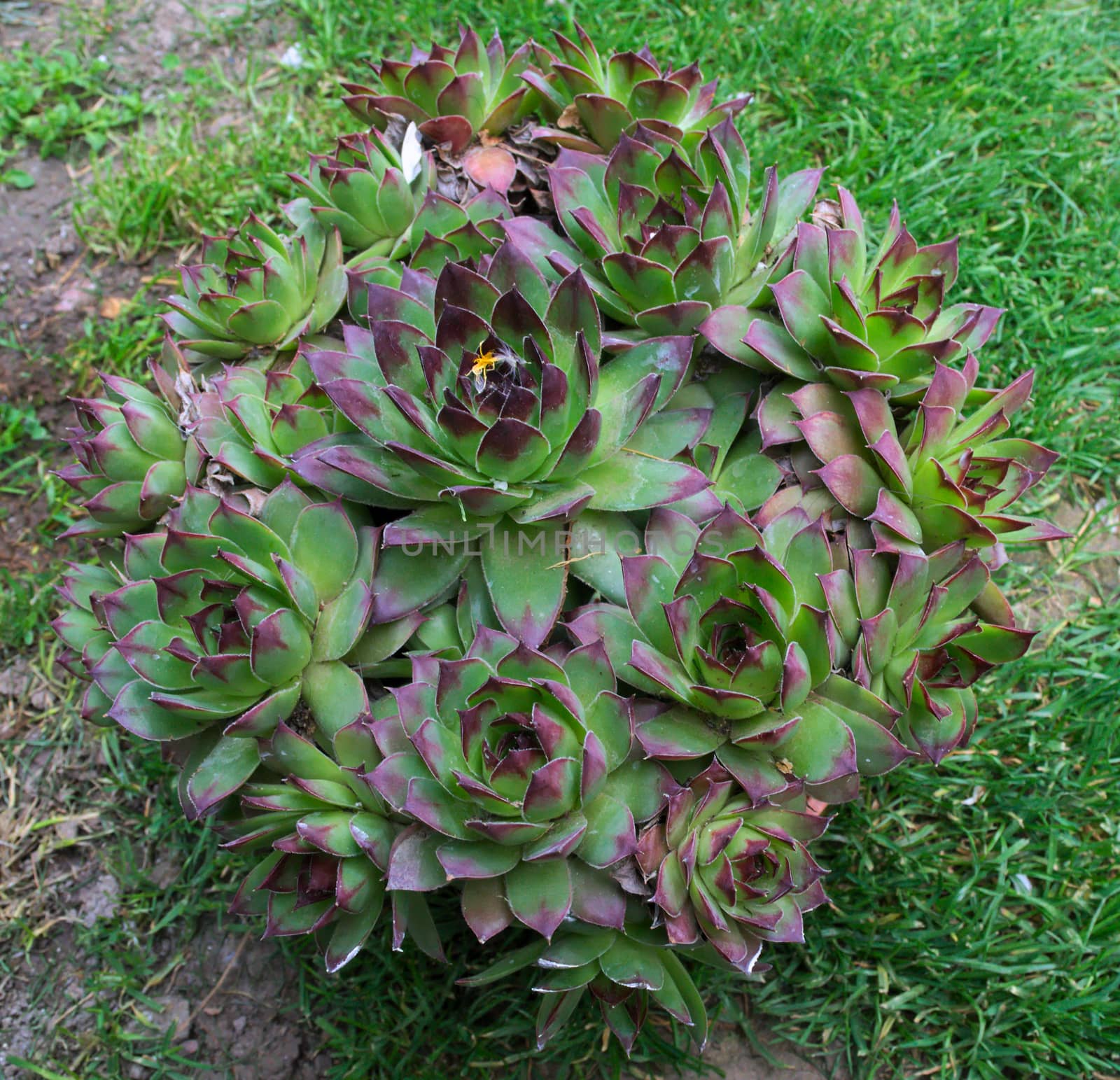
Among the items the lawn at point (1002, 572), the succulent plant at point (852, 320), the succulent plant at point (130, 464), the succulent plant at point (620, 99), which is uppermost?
the succulent plant at point (620, 99)

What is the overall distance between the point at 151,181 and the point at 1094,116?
343cm

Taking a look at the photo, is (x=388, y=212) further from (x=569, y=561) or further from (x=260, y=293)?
(x=569, y=561)

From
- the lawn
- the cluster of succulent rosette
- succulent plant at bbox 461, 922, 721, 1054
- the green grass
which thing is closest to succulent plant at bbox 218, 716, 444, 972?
the cluster of succulent rosette

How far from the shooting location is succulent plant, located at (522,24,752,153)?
6.57ft

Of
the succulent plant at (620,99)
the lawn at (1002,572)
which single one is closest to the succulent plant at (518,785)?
the lawn at (1002,572)

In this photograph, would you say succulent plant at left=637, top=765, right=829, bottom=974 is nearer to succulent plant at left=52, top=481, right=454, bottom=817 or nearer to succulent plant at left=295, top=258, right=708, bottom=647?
succulent plant at left=295, top=258, right=708, bottom=647

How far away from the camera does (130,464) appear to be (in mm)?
1833

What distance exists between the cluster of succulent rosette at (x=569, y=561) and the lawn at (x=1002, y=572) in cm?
73

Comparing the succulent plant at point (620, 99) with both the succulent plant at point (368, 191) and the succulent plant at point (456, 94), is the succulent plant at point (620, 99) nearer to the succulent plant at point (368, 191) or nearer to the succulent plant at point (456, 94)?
the succulent plant at point (456, 94)

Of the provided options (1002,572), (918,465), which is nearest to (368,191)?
(918,465)

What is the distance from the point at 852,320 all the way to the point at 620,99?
30.6 inches

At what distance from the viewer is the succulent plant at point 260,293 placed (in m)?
1.87

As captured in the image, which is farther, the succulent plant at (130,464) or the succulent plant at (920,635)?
the succulent plant at (130,464)

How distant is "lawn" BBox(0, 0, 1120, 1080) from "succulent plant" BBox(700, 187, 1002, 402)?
1215mm
